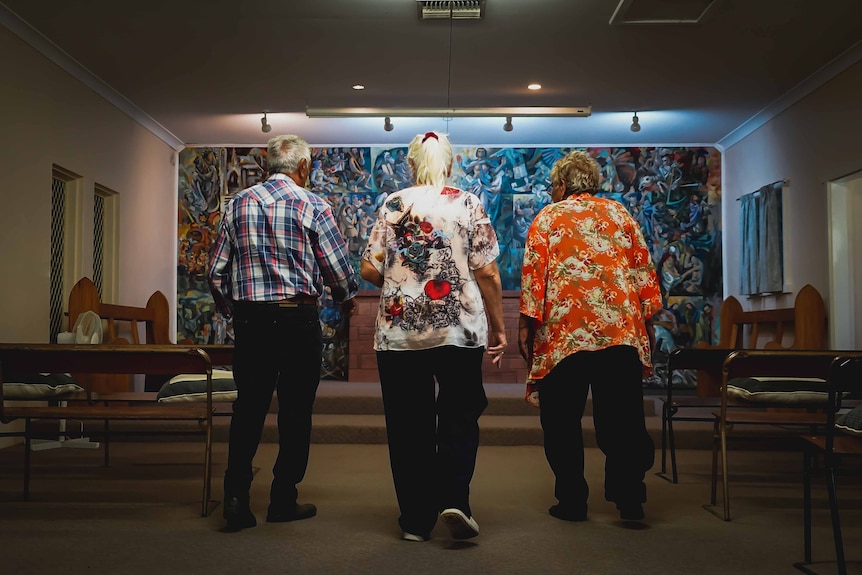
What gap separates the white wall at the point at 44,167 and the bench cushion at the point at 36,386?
1549 millimetres

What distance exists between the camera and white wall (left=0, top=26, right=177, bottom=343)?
6.50 meters

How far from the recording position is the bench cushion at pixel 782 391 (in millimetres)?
4844

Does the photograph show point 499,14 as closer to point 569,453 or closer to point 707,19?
point 707,19

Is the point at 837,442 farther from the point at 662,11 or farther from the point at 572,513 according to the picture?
the point at 662,11

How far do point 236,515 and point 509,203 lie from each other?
7.69m

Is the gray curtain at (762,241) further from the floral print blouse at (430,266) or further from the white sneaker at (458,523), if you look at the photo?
the white sneaker at (458,523)

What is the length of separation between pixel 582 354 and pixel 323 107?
609cm

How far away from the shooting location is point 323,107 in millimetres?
9062

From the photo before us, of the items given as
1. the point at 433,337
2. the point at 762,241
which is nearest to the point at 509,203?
the point at 762,241

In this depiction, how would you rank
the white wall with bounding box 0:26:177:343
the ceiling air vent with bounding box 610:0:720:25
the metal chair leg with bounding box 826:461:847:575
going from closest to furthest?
1. the metal chair leg with bounding box 826:461:847:575
2. the ceiling air vent with bounding box 610:0:720:25
3. the white wall with bounding box 0:26:177:343

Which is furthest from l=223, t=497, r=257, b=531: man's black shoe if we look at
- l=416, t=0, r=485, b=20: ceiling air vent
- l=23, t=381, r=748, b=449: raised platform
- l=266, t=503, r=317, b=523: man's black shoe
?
l=416, t=0, r=485, b=20: ceiling air vent

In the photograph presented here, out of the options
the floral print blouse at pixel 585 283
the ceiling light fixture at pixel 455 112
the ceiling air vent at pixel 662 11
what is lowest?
the floral print blouse at pixel 585 283

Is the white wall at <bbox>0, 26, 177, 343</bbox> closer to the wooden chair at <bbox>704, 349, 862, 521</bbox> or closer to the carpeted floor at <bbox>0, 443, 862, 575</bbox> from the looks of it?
the carpeted floor at <bbox>0, 443, 862, 575</bbox>

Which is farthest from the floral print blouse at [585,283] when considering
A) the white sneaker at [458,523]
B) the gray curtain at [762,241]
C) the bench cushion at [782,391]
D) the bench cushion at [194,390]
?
the gray curtain at [762,241]
